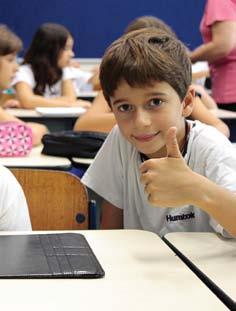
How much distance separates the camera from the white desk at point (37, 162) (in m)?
2.22

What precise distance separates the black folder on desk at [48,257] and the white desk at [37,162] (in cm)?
99

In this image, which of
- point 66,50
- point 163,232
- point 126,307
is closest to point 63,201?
point 163,232

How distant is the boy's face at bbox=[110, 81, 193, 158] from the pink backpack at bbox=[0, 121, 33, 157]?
37.0 inches

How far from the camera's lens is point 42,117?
11.0 feet

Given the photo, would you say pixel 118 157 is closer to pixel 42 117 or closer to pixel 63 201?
pixel 63 201

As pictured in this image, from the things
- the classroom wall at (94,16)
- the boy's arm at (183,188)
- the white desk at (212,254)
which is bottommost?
the white desk at (212,254)

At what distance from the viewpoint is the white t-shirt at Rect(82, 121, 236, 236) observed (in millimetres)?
1460

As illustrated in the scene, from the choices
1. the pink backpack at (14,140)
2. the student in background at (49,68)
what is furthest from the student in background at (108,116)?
the student in background at (49,68)

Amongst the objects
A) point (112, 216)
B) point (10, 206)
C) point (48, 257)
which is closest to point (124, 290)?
point (48, 257)

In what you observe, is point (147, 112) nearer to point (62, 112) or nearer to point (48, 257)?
point (48, 257)

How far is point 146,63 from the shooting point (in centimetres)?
145

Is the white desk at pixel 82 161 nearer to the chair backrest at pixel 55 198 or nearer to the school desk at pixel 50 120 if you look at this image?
the chair backrest at pixel 55 198

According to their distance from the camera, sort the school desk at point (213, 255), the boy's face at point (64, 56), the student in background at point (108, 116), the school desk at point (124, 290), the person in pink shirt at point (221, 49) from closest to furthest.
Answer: the school desk at point (124, 290)
the school desk at point (213, 255)
the student in background at point (108, 116)
the person in pink shirt at point (221, 49)
the boy's face at point (64, 56)

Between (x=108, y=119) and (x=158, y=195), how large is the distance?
1413mm
